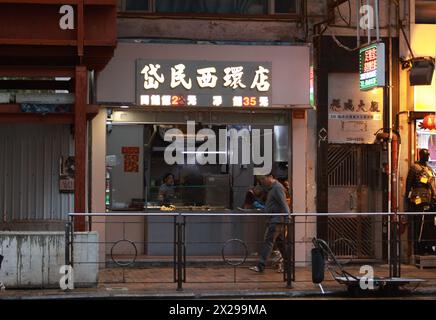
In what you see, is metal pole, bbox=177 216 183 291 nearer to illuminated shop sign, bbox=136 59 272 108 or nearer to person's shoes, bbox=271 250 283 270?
person's shoes, bbox=271 250 283 270

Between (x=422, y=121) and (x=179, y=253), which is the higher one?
(x=422, y=121)

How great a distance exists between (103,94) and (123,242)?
9.33 feet

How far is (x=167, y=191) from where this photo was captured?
14.6 meters

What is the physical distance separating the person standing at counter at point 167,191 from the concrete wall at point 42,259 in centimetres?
298

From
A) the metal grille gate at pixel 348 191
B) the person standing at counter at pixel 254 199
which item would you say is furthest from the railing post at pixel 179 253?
the metal grille gate at pixel 348 191

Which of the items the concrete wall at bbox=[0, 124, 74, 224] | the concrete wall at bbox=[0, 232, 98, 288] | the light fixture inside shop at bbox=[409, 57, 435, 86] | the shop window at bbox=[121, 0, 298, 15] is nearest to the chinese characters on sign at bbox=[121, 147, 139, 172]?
the concrete wall at bbox=[0, 124, 74, 224]

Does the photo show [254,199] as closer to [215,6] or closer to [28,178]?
[215,6]

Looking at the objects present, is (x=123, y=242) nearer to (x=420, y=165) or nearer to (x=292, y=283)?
(x=292, y=283)

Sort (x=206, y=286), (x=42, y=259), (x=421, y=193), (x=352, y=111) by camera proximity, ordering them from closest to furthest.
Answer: (x=42, y=259)
(x=206, y=286)
(x=421, y=193)
(x=352, y=111)

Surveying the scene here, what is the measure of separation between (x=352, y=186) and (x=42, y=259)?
21.8 ft

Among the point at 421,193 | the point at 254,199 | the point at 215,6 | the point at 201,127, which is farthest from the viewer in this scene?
the point at 215,6

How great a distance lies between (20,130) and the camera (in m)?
14.1

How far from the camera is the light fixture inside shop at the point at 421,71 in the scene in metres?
14.3

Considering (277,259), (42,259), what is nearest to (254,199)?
(277,259)
